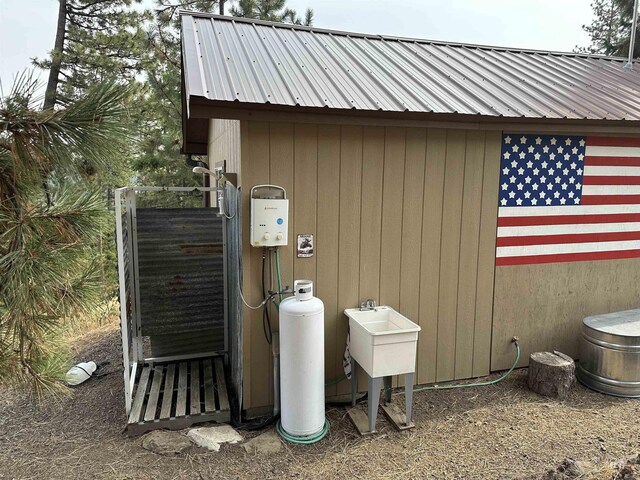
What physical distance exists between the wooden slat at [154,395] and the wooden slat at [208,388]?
0.37 meters

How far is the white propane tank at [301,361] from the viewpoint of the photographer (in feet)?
9.82

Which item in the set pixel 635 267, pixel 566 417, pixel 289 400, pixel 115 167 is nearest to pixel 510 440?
pixel 566 417

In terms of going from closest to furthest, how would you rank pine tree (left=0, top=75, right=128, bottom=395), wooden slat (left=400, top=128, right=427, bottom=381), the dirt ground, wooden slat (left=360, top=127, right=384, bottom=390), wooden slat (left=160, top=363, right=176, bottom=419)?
pine tree (left=0, top=75, right=128, bottom=395), the dirt ground, wooden slat (left=160, top=363, right=176, bottom=419), wooden slat (left=360, top=127, right=384, bottom=390), wooden slat (left=400, top=128, right=427, bottom=381)

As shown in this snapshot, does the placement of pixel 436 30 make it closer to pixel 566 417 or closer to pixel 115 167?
pixel 566 417

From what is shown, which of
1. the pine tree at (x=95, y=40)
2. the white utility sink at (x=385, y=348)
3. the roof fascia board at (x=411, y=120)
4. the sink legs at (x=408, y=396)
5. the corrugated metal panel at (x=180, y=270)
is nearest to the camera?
the roof fascia board at (x=411, y=120)

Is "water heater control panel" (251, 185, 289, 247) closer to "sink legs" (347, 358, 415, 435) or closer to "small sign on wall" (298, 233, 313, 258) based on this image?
"small sign on wall" (298, 233, 313, 258)

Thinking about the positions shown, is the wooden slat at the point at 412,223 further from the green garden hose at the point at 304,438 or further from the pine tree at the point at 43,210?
the pine tree at the point at 43,210

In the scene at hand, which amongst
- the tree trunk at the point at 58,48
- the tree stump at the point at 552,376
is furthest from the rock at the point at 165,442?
the tree trunk at the point at 58,48

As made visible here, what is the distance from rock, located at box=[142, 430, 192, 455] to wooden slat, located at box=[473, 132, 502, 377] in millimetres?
2517

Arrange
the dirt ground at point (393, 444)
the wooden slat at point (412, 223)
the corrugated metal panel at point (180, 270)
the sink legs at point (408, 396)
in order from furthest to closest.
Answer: the corrugated metal panel at point (180, 270) < the wooden slat at point (412, 223) < the sink legs at point (408, 396) < the dirt ground at point (393, 444)

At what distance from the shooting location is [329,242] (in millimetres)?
3414

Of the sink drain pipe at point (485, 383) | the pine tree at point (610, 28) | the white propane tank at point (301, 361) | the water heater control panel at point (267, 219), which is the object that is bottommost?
the sink drain pipe at point (485, 383)

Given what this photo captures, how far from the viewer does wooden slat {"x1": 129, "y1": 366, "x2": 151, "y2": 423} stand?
3230mm

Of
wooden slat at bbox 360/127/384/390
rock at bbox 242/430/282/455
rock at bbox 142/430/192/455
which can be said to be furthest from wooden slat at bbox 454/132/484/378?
rock at bbox 142/430/192/455
